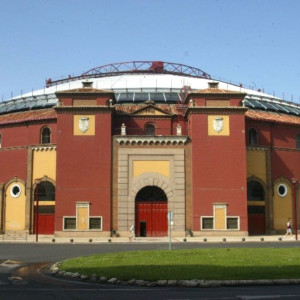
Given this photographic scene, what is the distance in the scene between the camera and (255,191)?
5653 centimetres

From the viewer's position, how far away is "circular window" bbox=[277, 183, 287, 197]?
57.8 meters

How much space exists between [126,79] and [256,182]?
26.2 meters

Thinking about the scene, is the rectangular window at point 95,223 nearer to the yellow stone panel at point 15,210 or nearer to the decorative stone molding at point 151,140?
the decorative stone molding at point 151,140

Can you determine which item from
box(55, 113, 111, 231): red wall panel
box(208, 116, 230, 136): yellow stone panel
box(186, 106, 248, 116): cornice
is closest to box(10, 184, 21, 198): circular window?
box(55, 113, 111, 231): red wall panel

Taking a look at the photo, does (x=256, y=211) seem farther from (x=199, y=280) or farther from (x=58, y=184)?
(x=199, y=280)

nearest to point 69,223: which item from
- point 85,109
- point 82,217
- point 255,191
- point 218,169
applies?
point 82,217

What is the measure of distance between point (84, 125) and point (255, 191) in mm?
19450

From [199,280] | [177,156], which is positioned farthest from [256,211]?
[199,280]

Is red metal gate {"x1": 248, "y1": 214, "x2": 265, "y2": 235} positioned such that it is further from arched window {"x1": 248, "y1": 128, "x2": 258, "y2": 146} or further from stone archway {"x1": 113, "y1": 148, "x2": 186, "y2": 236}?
stone archway {"x1": 113, "y1": 148, "x2": 186, "y2": 236}

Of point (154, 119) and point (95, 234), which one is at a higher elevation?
point (154, 119)

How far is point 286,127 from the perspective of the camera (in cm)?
6038

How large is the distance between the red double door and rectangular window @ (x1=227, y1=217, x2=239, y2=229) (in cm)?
610

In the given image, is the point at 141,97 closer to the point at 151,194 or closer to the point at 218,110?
the point at 218,110

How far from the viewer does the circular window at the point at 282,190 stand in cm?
5781
